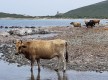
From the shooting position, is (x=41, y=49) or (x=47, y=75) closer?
(x=47, y=75)

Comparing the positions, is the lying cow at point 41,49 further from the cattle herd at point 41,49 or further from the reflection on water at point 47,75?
the reflection on water at point 47,75

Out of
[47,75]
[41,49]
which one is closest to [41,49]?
[41,49]

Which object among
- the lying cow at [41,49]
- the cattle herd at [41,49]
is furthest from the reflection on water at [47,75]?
the lying cow at [41,49]

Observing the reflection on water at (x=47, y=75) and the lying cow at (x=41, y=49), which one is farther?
the lying cow at (x=41, y=49)

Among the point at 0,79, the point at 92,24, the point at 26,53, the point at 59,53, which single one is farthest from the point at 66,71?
the point at 92,24

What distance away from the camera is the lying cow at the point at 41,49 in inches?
765

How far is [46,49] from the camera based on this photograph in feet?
64.5

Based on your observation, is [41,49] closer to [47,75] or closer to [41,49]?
[41,49]

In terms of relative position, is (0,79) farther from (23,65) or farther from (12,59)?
(12,59)

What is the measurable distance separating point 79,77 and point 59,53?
206cm

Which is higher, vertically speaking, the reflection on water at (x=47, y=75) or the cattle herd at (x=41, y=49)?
the cattle herd at (x=41, y=49)

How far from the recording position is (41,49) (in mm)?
19641

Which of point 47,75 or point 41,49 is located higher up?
point 41,49

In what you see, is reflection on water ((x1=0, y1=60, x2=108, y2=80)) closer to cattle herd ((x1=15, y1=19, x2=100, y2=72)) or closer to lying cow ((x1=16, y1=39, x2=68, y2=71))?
cattle herd ((x1=15, y1=19, x2=100, y2=72))
